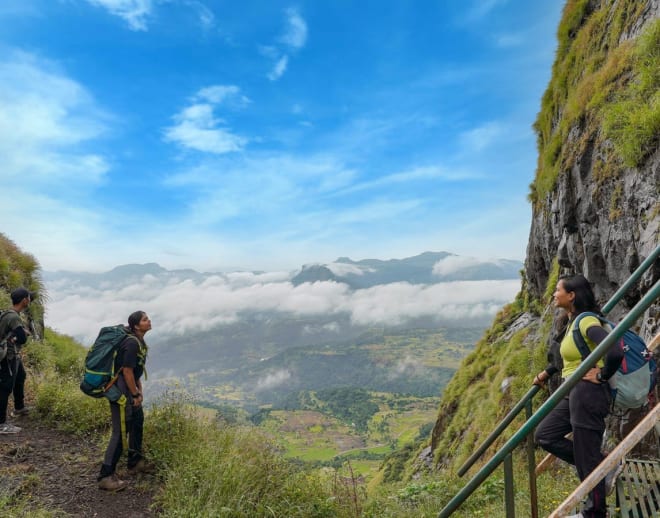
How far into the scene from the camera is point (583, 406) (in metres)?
3.95

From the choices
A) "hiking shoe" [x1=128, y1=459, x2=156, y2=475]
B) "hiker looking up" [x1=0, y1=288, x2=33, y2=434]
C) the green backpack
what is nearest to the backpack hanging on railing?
the green backpack

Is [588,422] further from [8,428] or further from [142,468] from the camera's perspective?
[8,428]

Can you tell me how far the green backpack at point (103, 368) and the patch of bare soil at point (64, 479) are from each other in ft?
4.94

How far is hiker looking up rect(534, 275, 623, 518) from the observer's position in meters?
3.73

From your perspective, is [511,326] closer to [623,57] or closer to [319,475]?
[623,57]

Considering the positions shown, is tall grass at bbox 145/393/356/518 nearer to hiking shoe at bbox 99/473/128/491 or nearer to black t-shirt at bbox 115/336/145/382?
hiking shoe at bbox 99/473/128/491

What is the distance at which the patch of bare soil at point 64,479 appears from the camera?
591cm

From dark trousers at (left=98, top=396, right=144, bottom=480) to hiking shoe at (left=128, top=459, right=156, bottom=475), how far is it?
2.2 inches

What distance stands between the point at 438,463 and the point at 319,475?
1024cm

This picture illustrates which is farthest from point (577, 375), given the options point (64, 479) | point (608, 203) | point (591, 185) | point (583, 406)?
point (64, 479)

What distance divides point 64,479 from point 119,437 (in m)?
1.34

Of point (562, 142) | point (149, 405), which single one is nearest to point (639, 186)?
point (562, 142)

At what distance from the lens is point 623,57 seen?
807 cm

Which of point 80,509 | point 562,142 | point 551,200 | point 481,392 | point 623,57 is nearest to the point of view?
point 80,509
